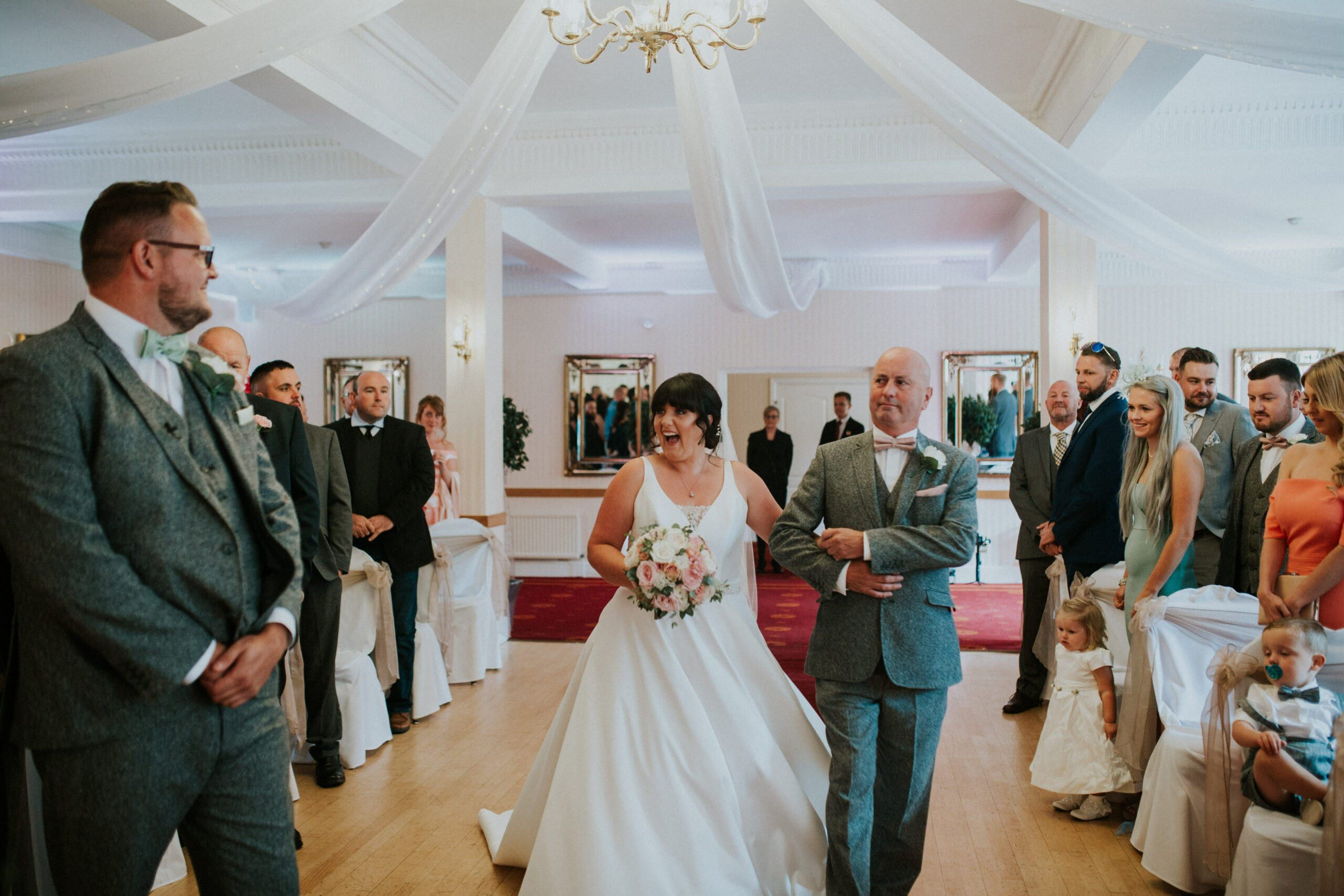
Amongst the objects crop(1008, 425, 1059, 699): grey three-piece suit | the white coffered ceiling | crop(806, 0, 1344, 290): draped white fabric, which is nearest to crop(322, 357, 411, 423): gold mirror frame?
the white coffered ceiling

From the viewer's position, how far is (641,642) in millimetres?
3088

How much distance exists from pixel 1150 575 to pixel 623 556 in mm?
2120

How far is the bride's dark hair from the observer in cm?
328

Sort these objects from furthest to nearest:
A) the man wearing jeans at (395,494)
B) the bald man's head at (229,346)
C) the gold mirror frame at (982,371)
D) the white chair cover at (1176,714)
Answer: the gold mirror frame at (982,371) → the man wearing jeans at (395,494) → the bald man's head at (229,346) → the white chair cover at (1176,714)

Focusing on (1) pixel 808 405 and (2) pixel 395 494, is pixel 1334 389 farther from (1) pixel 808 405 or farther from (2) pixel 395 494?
(1) pixel 808 405

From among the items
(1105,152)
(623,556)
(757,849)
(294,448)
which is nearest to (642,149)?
(1105,152)

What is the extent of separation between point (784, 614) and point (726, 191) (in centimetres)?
520

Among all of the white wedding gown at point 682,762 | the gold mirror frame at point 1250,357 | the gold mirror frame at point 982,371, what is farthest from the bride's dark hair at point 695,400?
the gold mirror frame at point 1250,357

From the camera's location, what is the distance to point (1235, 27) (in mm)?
3041

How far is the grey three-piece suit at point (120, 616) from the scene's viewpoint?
66.4 inches

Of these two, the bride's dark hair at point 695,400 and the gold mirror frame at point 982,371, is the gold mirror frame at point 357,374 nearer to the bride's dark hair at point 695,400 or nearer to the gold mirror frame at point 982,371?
the gold mirror frame at point 982,371

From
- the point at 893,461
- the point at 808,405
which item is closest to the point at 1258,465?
the point at 893,461

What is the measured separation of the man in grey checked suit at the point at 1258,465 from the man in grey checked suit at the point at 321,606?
3.75m

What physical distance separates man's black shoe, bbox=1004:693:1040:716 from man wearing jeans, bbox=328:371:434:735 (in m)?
3.35
